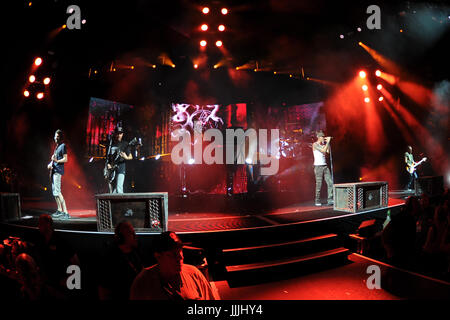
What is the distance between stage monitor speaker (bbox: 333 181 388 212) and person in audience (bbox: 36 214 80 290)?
5278 mm

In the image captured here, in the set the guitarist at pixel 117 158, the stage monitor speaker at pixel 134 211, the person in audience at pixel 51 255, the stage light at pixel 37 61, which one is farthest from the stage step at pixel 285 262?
the stage light at pixel 37 61

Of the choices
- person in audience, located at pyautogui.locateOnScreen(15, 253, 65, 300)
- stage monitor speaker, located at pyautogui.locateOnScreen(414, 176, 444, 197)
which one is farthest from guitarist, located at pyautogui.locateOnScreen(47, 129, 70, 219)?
stage monitor speaker, located at pyautogui.locateOnScreen(414, 176, 444, 197)

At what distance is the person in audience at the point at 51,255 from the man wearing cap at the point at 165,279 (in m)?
2.03

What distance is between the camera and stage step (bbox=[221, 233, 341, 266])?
3799 millimetres

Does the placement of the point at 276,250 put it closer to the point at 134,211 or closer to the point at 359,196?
the point at 134,211

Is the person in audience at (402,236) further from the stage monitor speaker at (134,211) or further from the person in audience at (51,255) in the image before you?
the person in audience at (51,255)

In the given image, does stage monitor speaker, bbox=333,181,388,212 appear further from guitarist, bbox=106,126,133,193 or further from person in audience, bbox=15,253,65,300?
person in audience, bbox=15,253,65,300

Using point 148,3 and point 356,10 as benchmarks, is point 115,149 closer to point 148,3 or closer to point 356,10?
point 148,3

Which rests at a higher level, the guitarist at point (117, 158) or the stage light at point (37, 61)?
the stage light at point (37, 61)

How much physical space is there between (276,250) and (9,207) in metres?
5.42

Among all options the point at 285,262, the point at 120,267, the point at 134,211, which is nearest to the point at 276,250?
the point at 285,262

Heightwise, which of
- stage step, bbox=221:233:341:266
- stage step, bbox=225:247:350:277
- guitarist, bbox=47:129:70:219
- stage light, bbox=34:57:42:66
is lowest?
stage step, bbox=225:247:350:277

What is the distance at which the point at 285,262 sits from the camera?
377 centimetres

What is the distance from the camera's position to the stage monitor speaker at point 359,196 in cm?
539
